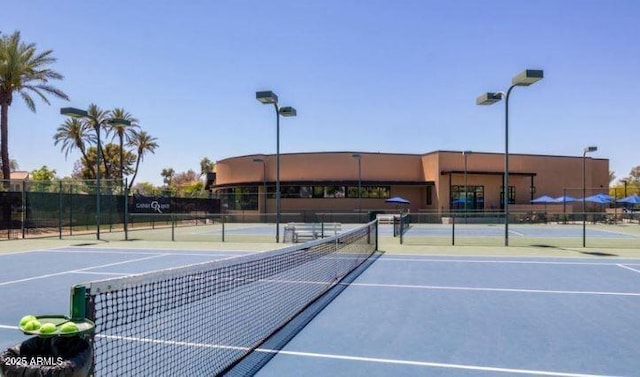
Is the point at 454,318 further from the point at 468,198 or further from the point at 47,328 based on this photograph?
the point at 468,198

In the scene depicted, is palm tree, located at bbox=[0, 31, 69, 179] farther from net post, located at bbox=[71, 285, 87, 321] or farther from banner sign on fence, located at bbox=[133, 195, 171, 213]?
net post, located at bbox=[71, 285, 87, 321]

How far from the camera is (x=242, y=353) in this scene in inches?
234

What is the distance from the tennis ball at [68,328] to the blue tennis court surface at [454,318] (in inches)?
106

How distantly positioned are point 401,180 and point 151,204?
2210 cm

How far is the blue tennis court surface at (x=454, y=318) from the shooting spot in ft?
18.4

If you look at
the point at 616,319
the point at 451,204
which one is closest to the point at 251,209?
the point at 451,204

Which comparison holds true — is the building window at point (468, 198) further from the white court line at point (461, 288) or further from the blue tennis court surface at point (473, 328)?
the white court line at point (461, 288)

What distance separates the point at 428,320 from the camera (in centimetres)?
764

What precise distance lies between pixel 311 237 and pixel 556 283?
11.5 meters

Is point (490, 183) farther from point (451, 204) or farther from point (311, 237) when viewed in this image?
point (311, 237)

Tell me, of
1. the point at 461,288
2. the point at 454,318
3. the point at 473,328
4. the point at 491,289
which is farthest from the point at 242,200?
the point at 473,328

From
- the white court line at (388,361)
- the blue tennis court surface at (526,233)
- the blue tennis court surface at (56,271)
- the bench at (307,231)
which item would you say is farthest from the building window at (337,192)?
the white court line at (388,361)

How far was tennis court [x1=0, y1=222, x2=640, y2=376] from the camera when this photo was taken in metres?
5.61

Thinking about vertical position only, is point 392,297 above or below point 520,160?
below
